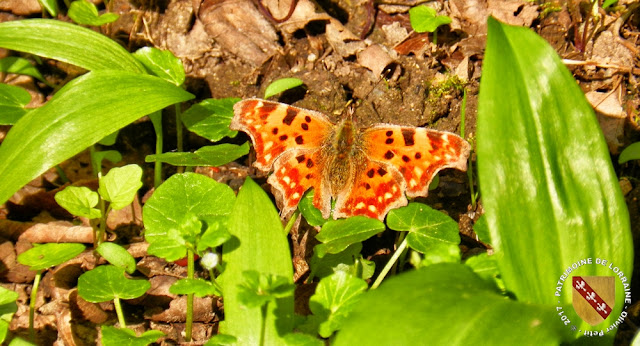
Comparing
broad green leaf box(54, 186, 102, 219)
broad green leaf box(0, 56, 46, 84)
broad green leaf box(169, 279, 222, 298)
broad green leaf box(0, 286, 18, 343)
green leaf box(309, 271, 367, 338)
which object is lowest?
broad green leaf box(0, 286, 18, 343)

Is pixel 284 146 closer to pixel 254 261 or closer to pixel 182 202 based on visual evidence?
pixel 182 202

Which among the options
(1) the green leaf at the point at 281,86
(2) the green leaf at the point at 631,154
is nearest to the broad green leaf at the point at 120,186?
(1) the green leaf at the point at 281,86

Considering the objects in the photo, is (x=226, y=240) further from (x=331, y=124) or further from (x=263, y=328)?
(x=331, y=124)

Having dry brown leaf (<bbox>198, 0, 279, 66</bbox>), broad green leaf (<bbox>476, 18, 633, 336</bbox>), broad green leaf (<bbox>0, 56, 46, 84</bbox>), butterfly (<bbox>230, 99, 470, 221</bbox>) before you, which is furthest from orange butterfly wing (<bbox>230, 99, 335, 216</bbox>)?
broad green leaf (<bbox>0, 56, 46, 84</bbox>)

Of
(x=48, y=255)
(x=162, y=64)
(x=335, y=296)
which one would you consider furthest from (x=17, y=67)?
(x=335, y=296)

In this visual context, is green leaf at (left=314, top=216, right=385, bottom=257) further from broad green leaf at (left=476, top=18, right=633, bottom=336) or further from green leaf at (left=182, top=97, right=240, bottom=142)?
green leaf at (left=182, top=97, right=240, bottom=142)
